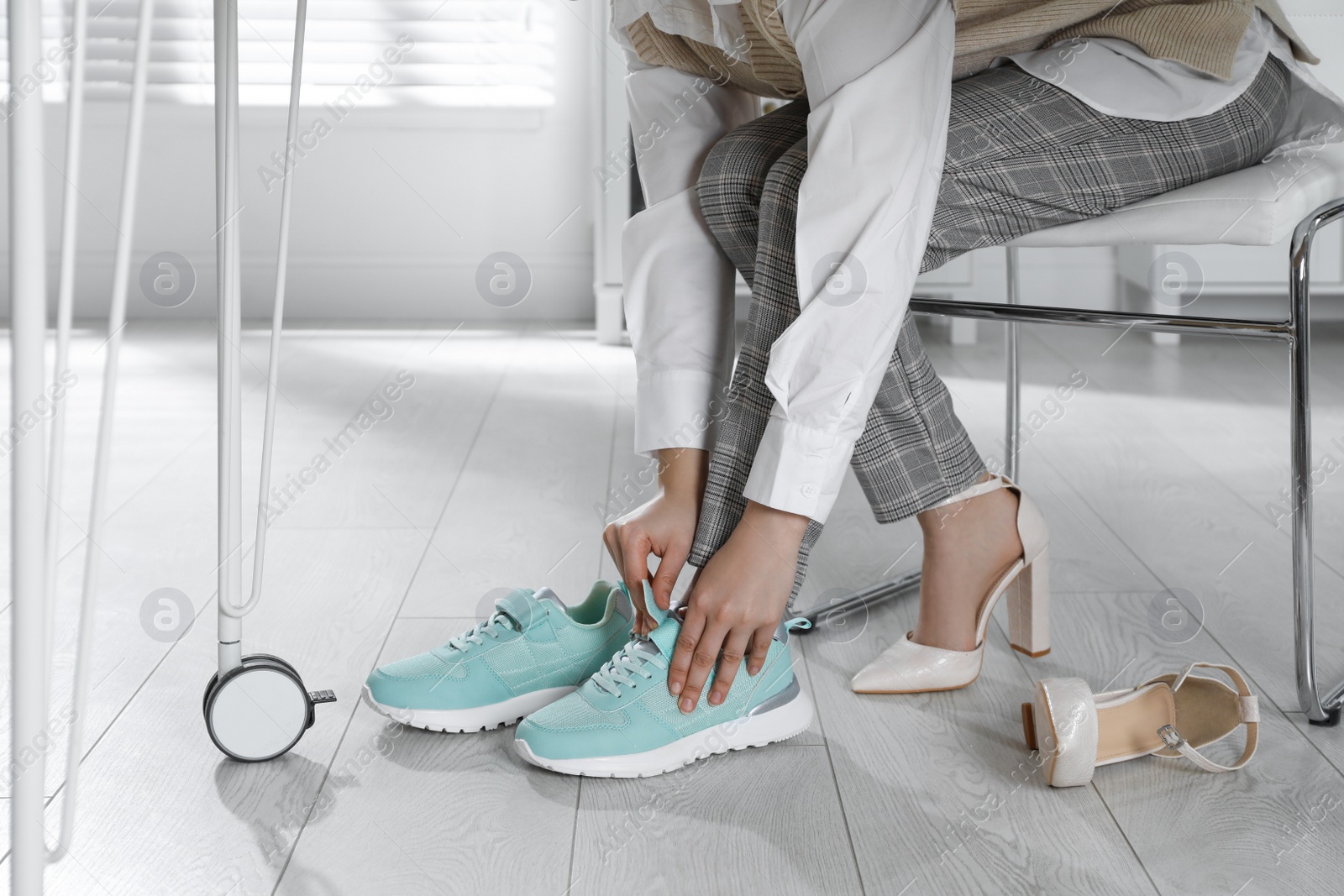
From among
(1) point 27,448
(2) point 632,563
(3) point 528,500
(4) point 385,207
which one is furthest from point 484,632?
(4) point 385,207

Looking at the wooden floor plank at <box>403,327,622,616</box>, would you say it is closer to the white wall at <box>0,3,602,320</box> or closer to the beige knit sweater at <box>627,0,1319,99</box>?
the beige knit sweater at <box>627,0,1319,99</box>

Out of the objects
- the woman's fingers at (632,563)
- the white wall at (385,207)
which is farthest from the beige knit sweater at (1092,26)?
the white wall at (385,207)

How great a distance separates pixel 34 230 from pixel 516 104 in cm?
260

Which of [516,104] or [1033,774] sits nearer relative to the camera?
[1033,774]

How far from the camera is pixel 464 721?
0.84 m

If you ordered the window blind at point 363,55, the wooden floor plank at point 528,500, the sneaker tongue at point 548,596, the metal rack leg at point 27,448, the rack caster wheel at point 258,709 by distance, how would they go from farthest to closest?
the window blind at point 363,55 → the wooden floor plank at point 528,500 → the sneaker tongue at point 548,596 → the rack caster wheel at point 258,709 → the metal rack leg at point 27,448

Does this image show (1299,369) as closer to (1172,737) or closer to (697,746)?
(1172,737)

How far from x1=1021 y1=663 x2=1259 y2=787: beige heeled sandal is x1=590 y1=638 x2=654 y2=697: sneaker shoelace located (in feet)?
0.87

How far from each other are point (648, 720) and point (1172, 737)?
35 cm

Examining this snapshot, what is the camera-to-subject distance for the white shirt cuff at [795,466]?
0.73 m

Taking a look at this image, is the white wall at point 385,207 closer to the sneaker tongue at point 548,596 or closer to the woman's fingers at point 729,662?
the sneaker tongue at point 548,596

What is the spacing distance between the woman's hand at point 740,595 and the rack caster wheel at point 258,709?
0.25 metres

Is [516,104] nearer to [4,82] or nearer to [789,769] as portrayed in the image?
[4,82]

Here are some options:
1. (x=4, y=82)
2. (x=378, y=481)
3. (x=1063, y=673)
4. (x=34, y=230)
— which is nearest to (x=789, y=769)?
(x=1063, y=673)
